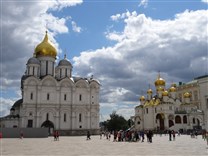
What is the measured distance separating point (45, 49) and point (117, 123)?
113 feet

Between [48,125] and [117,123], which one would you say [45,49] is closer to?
[48,125]

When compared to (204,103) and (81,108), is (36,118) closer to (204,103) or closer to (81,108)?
(81,108)

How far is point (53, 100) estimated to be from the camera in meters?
47.7

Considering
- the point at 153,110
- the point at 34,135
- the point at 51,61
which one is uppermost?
the point at 51,61

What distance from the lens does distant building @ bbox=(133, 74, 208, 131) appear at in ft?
176

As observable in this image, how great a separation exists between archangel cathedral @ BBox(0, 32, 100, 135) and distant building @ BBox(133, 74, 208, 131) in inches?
546

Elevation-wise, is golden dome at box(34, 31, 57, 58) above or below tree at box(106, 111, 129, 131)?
above

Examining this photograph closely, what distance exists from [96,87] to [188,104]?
22277 mm

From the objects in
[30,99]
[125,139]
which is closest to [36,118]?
[30,99]

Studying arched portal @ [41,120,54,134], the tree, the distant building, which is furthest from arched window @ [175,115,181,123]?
arched portal @ [41,120,54,134]

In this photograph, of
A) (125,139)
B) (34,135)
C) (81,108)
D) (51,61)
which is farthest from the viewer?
(51,61)

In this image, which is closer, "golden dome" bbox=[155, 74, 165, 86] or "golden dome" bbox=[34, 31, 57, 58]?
"golden dome" bbox=[34, 31, 57, 58]

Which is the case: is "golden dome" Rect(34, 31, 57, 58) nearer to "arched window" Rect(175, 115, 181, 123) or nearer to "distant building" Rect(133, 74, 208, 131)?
"distant building" Rect(133, 74, 208, 131)

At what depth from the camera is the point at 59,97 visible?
158ft
